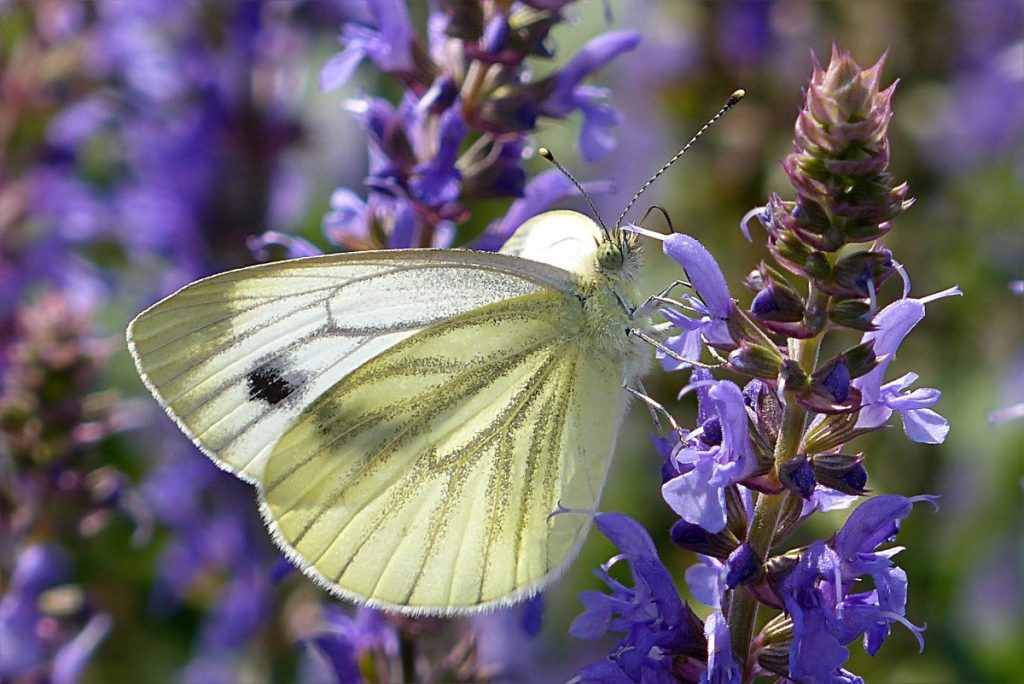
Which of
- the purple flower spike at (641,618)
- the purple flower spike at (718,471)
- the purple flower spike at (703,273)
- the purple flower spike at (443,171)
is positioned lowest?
the purple flower spike at (641,618)

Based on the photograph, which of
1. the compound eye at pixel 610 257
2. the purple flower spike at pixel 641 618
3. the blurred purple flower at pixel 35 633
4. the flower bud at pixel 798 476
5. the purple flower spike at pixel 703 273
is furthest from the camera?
the blurred purple flower at pixel 35 633

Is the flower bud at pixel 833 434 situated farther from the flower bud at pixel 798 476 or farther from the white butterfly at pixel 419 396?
the white butterfly at pixel 419 396

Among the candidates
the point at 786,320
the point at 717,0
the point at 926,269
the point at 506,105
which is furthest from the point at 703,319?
the point at 717,0

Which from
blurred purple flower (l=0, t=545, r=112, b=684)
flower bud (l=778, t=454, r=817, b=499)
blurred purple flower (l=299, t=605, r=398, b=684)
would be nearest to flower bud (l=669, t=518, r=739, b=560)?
flower bud (l=778, t=454, r=817, b=499)

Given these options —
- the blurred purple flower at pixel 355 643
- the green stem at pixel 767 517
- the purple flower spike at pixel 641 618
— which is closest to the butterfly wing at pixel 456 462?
the blurred purple flower at pixel 355 643

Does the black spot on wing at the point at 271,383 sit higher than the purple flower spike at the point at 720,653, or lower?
lower

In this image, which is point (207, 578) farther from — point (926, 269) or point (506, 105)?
point (926, 269)

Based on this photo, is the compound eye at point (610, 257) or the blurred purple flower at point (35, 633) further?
the blurred purple flower at point (35, 633)
